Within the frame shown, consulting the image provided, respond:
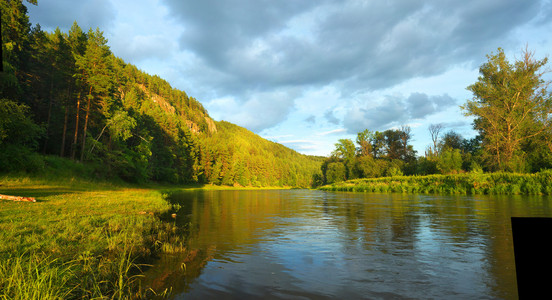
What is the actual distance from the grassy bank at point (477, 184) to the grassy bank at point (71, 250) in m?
38.5

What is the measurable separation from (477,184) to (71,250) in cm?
4380

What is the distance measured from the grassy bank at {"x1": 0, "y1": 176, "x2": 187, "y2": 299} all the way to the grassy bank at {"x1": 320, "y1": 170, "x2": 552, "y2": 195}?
126ft

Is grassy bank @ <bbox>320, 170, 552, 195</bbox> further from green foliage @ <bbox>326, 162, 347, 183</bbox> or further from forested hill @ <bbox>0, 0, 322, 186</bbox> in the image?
forested hill @ <bbox>0, 0, 322, 186</bbox>

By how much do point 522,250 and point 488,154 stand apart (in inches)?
2301

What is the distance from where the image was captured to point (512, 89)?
163 feet

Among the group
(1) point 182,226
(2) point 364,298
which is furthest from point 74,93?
(2) point 364,298

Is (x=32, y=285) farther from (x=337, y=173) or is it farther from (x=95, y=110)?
(x=337, y=173)

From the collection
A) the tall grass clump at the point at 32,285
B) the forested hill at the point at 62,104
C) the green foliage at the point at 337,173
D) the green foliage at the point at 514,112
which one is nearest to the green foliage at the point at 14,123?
the forested hill at the point at 62,104

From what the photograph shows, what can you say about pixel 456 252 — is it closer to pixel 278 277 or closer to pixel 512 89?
pixel 278 277

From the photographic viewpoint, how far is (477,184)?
1476 inches

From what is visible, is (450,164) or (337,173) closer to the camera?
(450,164)

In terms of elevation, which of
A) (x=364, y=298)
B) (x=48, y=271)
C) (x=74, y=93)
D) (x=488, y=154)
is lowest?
(x=364, y=298)

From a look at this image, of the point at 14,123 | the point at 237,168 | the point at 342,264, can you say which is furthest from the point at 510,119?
the point at 237,168

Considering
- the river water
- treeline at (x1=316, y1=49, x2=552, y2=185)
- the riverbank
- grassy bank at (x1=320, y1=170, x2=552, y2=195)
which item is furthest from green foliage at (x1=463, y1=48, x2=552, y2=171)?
the riverbank
